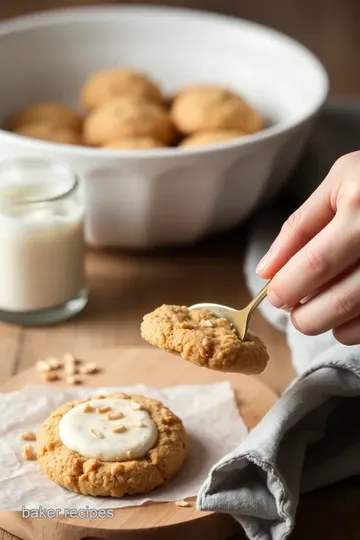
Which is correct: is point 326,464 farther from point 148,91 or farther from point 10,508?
point 148,91

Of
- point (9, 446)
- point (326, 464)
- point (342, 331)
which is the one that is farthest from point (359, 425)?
point (9, 446)

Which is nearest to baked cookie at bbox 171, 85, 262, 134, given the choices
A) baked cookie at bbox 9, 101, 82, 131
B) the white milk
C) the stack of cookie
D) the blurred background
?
the stack of cookie

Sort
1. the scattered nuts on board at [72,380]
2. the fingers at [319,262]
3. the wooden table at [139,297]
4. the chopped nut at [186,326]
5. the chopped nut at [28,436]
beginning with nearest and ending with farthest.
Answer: the fingers at [319,262]
the chopped nut at [186,326]
the chopped nut at [28,436]
the scattered nuts on board at [72,380]
the wooden table at [139,297]

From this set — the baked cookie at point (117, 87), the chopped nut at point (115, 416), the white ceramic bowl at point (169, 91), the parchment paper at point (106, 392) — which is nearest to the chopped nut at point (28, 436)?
the parchment paper at point (106, 392)

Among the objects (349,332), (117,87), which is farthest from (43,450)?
(117,87)

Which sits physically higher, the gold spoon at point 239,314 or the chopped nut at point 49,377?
the gold spoon at point 239,314

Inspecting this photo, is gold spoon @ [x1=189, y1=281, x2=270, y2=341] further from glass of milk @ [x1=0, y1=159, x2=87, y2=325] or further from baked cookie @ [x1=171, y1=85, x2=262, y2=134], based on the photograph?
baked cookie @ [x1=171, y1=85, x2=262, y2=134]

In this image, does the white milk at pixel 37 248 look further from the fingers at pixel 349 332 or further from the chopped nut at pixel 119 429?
the fingers at pixel 349 332
